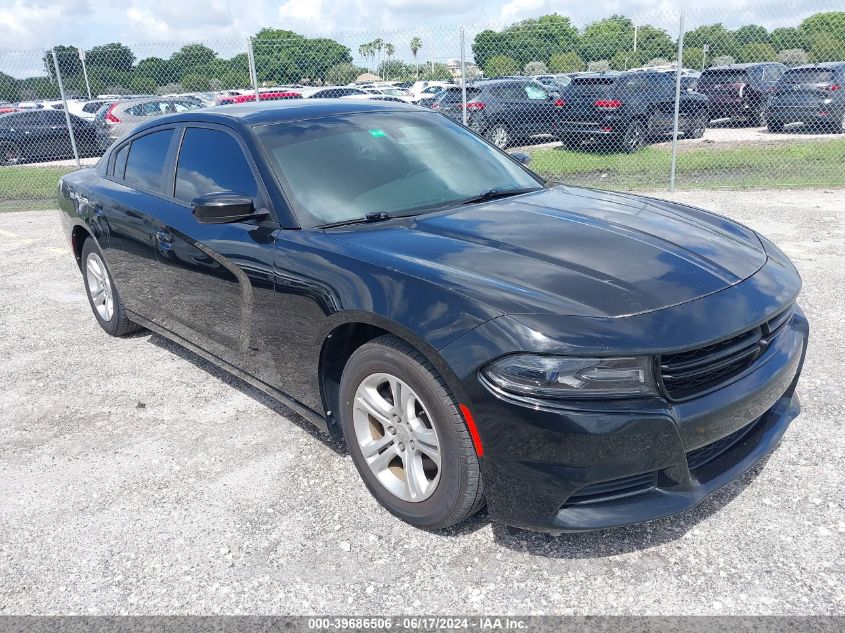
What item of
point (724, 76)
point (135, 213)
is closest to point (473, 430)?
point (135, 213)

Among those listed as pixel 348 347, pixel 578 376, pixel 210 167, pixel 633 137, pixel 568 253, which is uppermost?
pixel 210 167

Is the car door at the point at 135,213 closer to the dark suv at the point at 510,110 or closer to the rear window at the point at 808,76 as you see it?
the dark suv at the point at 510,110

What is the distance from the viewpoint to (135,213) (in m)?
4.28

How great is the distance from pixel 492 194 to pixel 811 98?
14291 millimetres

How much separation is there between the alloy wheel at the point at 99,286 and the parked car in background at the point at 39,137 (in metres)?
13.8

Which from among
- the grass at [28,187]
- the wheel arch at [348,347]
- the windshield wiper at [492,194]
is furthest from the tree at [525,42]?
the wheel arch at [348,347]

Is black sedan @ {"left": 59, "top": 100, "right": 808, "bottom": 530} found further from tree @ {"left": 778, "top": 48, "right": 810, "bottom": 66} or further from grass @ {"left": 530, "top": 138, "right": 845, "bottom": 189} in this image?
tree @ {"left": 778, "top": 48, "right": 810, "bottom": 66}

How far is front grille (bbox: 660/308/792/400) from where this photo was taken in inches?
93.6

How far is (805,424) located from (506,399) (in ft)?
6.55

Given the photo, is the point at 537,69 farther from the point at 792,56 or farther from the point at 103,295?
the point at 103,295

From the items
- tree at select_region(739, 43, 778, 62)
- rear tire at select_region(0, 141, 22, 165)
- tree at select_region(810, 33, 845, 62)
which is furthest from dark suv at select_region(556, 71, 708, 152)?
rear tire at select_region(0, 141, 22, 165)

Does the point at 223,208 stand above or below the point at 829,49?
below

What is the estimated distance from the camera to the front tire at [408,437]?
253cm

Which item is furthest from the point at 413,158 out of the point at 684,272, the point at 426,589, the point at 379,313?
the point at 426,589
